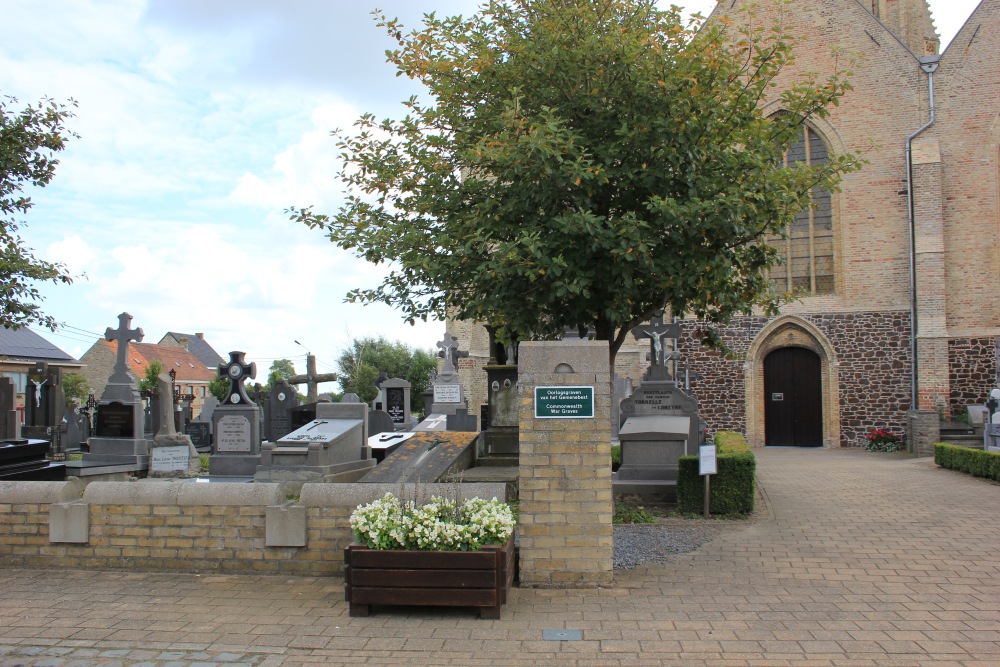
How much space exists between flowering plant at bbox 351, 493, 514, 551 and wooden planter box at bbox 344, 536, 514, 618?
0.30 ft

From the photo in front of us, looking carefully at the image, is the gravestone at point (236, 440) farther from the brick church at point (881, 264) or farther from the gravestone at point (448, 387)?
the brick church at point (881, 264)

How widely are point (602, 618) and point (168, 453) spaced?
13214mm

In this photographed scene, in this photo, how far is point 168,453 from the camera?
649 inches

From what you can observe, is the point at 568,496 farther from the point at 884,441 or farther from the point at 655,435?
the point at 884,441

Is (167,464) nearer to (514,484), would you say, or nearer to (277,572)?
(514,484)

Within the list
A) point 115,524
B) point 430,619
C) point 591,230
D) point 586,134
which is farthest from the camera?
point 586,134

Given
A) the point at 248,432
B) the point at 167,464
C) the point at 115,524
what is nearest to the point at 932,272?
the point at 248,432

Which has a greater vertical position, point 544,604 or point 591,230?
point 591,230

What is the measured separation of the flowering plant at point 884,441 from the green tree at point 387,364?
28329 millimetres

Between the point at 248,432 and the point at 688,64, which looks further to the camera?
the point at 248,432

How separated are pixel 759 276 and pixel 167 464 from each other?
41.3 ft

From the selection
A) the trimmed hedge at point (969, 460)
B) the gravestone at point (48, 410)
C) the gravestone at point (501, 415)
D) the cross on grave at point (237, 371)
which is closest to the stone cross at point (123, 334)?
the cross on grave at point (237, 371)

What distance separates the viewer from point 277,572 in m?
6.78

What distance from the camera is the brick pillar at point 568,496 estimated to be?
6379 mm
